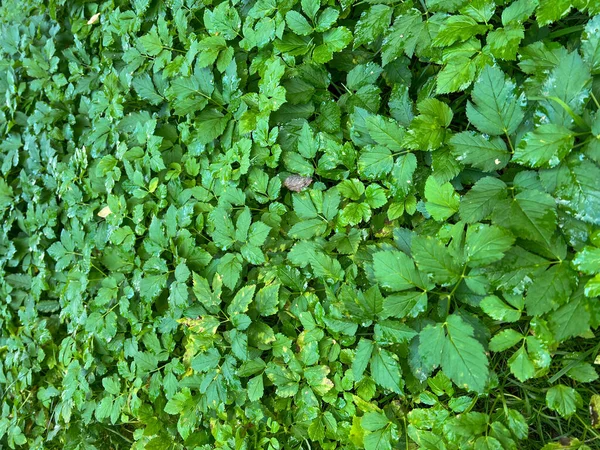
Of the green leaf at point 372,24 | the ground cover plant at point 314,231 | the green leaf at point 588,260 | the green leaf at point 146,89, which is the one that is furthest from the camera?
the green leaf at point 146,89

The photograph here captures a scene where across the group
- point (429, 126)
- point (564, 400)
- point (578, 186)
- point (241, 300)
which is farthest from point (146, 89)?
point (564, 400)

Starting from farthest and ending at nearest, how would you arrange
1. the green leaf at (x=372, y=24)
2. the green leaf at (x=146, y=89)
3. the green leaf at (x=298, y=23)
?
the green leaf at (x=146, y=89) → the green leaf at (x=298, y=23) → the green leaf at (x=372, y=24)

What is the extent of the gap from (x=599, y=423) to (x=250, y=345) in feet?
3.27

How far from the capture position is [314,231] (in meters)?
1.49

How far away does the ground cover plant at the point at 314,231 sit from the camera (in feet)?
3.70

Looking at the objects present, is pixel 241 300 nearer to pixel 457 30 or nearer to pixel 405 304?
pixel 405 304

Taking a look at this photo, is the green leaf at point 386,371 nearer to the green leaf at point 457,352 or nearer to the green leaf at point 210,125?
the green leaf at point 457,352

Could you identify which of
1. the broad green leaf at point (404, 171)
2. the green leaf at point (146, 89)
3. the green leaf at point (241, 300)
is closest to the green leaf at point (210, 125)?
the green leaf at point (146, 89)

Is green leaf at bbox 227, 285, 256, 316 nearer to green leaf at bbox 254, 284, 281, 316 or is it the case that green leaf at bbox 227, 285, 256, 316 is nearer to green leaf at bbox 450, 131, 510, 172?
green leaf at bbox 254, 284, 281, 316

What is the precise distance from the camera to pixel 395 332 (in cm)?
129

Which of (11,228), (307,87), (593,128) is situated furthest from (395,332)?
(11,228)

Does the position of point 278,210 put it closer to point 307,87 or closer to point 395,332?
point 307,87

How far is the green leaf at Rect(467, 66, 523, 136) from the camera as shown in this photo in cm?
113

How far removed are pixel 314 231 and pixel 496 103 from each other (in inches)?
24.9
